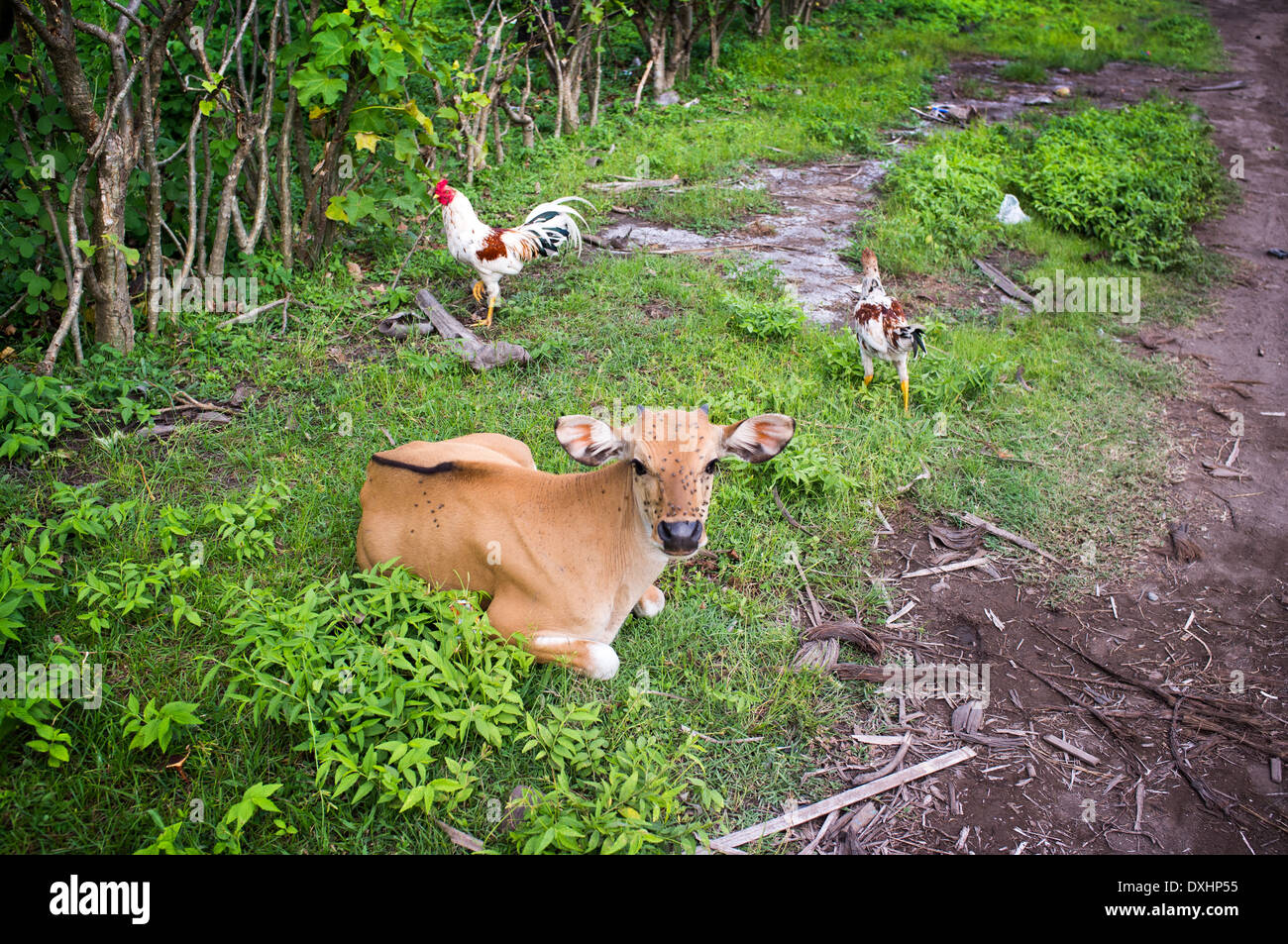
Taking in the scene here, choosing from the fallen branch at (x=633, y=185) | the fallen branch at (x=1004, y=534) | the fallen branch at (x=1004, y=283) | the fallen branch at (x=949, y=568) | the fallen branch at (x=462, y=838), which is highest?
the fallen branch at (x=633, y=185)

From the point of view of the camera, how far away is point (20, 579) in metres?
3.77

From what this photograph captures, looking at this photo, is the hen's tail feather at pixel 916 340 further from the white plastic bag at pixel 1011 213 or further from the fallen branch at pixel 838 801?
the white plastic bag at pixel 1011 213

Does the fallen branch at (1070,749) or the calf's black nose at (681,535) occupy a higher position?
the calf's black nose at (681,535)

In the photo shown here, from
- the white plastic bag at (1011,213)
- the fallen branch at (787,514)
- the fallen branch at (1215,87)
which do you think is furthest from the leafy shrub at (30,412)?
the fallen branch at (1215,87)

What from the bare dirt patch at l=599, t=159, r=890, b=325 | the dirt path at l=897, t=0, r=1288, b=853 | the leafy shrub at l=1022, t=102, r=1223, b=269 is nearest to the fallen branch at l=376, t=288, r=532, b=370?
the bare dirt patch at l=599, t=159, r=890, b=325

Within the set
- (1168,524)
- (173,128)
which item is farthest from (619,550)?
(173,128)

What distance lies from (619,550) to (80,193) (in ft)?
14.9

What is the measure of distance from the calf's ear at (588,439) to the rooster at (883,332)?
304cm

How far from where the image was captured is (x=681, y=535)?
352 cm

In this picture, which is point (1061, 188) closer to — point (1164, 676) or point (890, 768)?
point (1164, 676)

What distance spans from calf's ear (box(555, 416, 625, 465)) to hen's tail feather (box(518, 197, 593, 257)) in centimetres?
411

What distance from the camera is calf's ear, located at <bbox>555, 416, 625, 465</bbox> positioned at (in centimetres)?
367

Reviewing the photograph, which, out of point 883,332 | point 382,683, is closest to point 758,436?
point 382,683

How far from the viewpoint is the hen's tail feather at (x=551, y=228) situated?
7.54 metres
